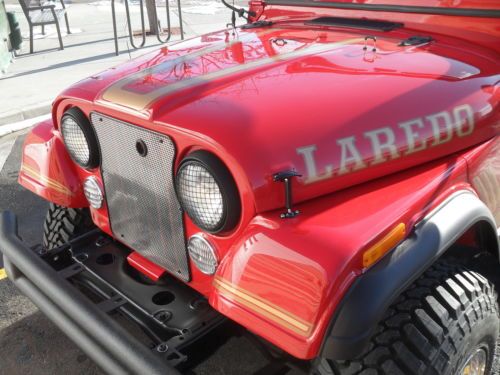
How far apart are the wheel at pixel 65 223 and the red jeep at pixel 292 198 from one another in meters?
0.22

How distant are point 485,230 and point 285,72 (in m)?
0.95

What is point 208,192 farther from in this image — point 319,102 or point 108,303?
point 108,303

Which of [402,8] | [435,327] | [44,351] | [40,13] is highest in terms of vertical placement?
[402,8]

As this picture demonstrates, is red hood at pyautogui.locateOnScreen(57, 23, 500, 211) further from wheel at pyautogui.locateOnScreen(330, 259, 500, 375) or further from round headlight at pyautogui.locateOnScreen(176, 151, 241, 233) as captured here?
wheel at pyautogui.locateOnScreen(330, 259, 500, 375)

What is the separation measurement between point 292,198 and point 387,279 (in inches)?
14.3

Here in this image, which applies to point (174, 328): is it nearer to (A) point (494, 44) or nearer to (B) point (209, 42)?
(B) point (209, 42)

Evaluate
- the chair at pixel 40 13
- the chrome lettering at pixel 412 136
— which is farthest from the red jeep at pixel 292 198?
the chair at pixel 40 13

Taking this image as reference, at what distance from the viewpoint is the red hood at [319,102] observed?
5.26ft

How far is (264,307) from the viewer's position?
145 centimetres

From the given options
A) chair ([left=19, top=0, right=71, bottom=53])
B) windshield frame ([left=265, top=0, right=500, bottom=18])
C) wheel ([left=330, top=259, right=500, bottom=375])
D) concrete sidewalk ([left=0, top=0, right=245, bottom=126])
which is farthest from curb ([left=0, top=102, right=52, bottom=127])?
wheel ([left=330, top=259, right=500, bottom=375])

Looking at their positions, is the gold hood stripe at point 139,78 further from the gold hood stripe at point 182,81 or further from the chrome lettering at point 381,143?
the chrome lettering at point 381,143

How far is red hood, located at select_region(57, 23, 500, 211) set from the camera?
63.2 inches

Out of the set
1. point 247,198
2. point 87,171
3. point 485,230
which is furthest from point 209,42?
point 485,230

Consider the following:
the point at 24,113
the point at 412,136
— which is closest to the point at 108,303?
the point at 412,136
